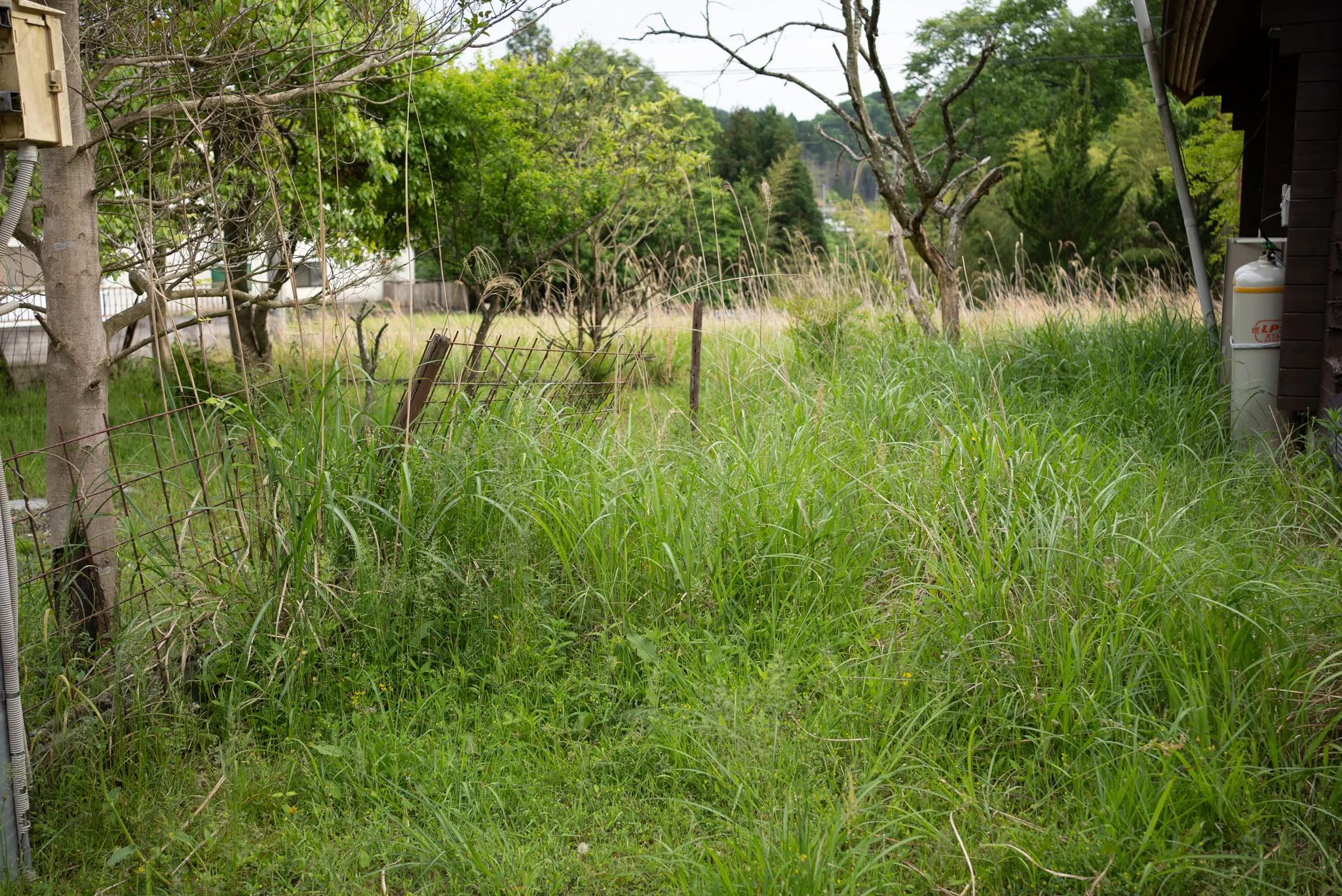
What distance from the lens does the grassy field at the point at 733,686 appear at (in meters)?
2.19

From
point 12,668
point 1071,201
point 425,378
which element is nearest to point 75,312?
point 425,378

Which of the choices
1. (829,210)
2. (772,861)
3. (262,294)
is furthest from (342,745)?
(829,210)

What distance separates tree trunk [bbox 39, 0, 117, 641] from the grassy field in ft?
2.17

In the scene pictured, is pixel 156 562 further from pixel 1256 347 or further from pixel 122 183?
pixel 1256 347

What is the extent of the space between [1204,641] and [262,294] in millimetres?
4360

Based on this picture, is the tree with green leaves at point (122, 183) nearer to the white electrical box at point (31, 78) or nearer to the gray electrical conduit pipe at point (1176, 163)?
the white electrical box at point (31, 78)

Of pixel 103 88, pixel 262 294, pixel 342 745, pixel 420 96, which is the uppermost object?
pixel 420 96

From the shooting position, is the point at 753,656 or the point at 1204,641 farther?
the point at 753,656

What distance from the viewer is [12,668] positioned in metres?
2.21

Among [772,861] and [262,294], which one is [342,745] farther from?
[262,294]

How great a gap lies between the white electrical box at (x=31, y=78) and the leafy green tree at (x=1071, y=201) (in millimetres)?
19347

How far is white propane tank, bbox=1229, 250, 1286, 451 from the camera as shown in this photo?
4805mm

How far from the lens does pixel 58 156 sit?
10.7ft

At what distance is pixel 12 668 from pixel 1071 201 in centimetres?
2102
